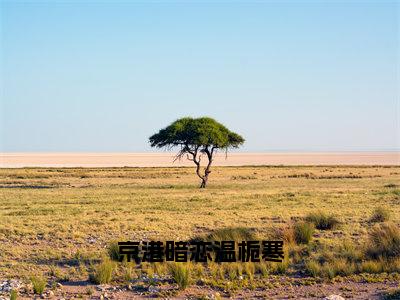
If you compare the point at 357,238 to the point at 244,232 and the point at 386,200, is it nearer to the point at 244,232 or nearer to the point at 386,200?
the point at 244,232

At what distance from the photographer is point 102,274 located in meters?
13.0

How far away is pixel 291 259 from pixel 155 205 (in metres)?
16.5

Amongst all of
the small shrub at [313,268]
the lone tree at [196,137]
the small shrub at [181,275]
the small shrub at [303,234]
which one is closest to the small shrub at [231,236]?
the small shrub at [303,234]

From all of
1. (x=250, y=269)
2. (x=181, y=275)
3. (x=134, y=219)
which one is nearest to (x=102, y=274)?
(x=181, y=275)

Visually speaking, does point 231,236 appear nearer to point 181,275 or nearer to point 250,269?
point 250,269

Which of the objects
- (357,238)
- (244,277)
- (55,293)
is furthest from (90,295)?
(357,238)

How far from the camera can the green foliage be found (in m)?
52.9

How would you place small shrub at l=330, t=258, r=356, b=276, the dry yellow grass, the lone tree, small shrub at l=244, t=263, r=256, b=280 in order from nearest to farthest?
small shrub at l=244, t=263, r=256, b=280
small shrub at l=330, t=258, r=356, b=276
the dry yellow grass
the lone tree

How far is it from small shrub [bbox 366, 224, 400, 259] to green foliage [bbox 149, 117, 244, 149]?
118 feet

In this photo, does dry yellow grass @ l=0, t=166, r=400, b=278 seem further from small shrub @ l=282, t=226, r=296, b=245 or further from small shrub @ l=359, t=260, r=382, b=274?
small shrub @ l=359, t=260, r=382, b=274

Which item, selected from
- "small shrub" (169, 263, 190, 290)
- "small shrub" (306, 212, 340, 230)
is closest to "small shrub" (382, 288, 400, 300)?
"small shrub" (169, 263, 190, 290)

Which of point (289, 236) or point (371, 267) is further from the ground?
point (289, 236)

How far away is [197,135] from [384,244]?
3820 centimetres

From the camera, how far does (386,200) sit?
107 feet
